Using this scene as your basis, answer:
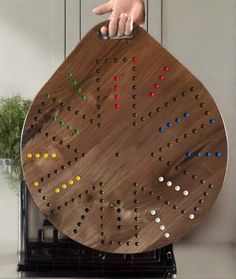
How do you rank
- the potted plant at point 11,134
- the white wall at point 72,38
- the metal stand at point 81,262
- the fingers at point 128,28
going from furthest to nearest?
the white wall at point 72,38
the potted plant at point 11,134
the metal stand at point 81,262
the fingers at point 128,28

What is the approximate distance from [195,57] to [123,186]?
0.71 meters

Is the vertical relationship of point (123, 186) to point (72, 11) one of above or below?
below

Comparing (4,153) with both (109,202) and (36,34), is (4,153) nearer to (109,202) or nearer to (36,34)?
(36,34)

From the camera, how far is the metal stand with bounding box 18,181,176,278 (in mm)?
936

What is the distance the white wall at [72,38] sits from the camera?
1229 mm

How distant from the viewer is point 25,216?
97 centimetres

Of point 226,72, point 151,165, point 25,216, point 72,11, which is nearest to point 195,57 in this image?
point 226,72

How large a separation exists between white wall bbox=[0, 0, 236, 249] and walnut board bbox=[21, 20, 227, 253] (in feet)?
2.22

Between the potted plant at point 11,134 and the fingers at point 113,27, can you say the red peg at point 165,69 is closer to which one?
the fingers at point 113,27

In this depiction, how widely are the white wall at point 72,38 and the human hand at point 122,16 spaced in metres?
0.64

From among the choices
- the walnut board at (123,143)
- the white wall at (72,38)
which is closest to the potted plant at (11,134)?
the white wall at (72,38)

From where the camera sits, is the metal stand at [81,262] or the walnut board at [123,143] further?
the metal stand at [81,262]

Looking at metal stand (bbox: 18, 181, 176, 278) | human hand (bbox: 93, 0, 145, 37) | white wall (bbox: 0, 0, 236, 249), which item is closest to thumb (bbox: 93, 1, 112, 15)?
human hand (bbox: 93, 0, 145, 37)

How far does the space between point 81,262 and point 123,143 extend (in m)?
0.42
